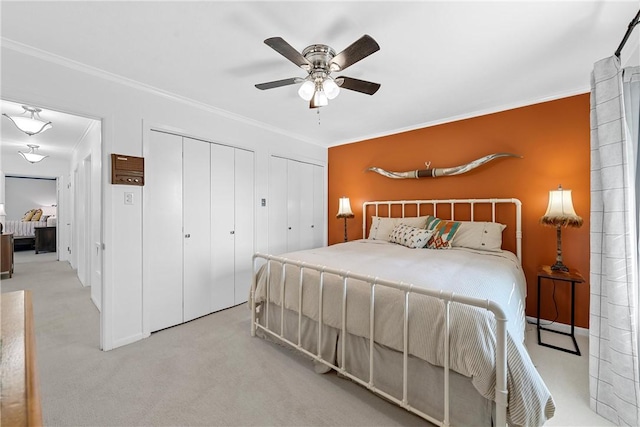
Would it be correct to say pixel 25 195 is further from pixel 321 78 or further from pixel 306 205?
pixel 321 78

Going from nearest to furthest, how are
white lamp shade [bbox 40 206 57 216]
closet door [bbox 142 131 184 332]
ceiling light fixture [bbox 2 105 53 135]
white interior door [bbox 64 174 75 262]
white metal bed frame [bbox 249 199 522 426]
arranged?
white metal bed frame [bbox 249 199 522 426]
closet door [bbox 142 131 184 332]
ceiling light fixture [bbox 2 105 53 135]
white interior door [bbox 64 174 75 262]
white lamp shade [bbox 40 206 57 216]

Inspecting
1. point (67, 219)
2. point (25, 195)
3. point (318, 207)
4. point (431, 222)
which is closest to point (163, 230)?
point (318, 207)

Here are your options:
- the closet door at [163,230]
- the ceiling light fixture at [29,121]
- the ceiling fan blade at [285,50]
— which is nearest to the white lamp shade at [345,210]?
the closet door at [163,230]

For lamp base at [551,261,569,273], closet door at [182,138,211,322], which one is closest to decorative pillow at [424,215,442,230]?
lamp base at [551,261,569,273]

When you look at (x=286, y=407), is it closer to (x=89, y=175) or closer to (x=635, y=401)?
(x=635, y=401)

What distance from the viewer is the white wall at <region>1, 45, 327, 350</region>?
1963 millimetres

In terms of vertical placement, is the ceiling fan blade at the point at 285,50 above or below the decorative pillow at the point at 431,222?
above

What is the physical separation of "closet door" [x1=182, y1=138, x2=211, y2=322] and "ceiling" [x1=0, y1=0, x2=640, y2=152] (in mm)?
625

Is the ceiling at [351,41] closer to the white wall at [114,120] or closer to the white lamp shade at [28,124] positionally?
the white wall at [114,120]

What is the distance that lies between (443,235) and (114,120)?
342cm

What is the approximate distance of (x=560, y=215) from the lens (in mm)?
2365

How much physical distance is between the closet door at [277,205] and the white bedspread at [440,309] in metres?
1.45

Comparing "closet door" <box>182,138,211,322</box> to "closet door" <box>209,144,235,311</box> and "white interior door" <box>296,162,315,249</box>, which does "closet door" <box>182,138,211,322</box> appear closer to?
"closet door" <box>209,144,235,311</box>

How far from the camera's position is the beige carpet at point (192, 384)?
1.55m
